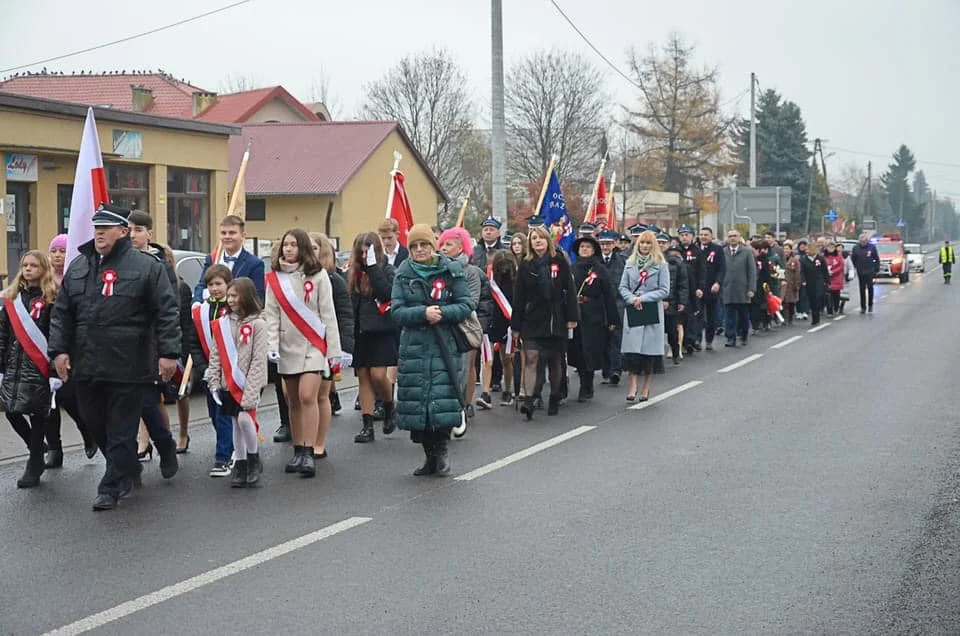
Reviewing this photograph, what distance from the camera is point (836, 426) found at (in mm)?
11500

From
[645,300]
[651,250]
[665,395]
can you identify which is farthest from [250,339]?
[665,395]

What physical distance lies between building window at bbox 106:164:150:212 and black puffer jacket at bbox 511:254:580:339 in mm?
15569

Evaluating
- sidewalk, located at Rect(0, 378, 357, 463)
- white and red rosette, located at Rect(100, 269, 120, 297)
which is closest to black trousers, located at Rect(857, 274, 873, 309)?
sidewalk, located at Rect(0, 378, 357, 463)

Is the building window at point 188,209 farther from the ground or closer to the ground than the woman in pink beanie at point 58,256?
farther from the ground

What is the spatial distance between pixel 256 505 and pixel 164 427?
1.27 metres

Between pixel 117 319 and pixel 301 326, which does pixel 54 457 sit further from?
pixel 301 326

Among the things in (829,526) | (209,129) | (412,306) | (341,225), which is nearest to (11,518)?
(412,306)

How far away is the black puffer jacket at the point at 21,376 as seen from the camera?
8680 millimetres

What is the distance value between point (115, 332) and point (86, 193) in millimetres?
1581

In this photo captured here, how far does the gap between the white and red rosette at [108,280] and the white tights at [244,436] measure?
1338mm

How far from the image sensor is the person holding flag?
8703 mm

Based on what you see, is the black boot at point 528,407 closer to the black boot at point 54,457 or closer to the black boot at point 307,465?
the black boot at point 307,465

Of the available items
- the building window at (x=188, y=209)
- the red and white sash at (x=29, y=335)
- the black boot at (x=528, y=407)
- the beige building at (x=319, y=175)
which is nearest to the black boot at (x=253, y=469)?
the red and white sash at (x=29, y=335)

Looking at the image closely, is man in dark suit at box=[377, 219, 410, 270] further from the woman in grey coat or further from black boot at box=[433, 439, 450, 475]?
the woman in grey coat
